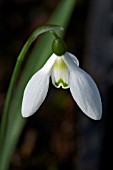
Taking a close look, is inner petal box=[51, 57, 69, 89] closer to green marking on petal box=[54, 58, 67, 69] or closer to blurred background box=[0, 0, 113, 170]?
green marking on petal box=[54, 58, 67, 69]

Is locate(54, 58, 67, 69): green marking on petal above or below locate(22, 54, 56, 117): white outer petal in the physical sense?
above

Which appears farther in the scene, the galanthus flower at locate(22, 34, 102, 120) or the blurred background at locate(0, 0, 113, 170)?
the blurred background at locate(0, 0, 113, 170)

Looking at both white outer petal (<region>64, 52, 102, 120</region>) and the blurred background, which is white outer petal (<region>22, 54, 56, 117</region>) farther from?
the blurred background

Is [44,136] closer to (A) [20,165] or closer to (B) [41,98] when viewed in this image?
(A) [20,165]

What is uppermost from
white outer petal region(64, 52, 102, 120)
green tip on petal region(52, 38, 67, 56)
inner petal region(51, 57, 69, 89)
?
green tip on petal region(52, 38, 67, 56)

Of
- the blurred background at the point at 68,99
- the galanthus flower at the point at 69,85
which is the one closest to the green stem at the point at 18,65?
the galanthus flower at the point at 69,85

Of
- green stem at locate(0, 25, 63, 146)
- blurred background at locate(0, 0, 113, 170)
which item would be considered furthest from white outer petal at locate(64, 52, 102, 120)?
blurred background at locate(0, 0, 113, 170)

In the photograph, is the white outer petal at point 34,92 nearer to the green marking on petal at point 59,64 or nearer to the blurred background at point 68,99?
the green marking on petal at point 59,64

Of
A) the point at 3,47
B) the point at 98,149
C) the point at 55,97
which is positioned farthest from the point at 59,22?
the point at 3,47
